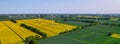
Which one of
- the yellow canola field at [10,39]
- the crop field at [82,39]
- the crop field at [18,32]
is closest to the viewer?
the yellow canola field at [10,39]

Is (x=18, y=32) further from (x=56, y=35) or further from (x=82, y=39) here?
(x=82, y=39)

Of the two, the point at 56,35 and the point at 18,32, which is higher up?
the point at 18,32

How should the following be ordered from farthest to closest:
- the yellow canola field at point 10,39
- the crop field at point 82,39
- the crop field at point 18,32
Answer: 1. the crop field at point 18,32
2. the crop field at point 82,39
3. the yellow canola field at point 10,39

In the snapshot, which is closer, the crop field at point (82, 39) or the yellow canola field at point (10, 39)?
the yellow canola field at point (10, 39)

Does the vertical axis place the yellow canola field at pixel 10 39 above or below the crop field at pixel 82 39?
above

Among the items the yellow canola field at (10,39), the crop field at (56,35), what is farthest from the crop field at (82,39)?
the yellow canola field at (10,39)

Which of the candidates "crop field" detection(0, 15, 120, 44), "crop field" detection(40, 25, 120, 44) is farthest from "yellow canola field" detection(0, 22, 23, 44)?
"crop field" detection(40, 25, 120, 44)

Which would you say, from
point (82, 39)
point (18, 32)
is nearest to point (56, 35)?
point (82, 39)

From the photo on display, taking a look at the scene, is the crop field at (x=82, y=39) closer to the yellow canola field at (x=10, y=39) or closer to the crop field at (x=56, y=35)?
the crop field at (x=56, y=35)

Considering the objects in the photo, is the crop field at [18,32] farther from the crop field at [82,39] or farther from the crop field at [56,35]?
the crop field at [82,39]

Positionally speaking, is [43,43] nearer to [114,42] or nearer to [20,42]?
[20,42]

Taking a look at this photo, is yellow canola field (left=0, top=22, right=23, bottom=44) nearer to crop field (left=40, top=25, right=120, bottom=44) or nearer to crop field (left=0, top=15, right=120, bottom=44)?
crop field (left=0, top=15, right=120, bottom=44)
